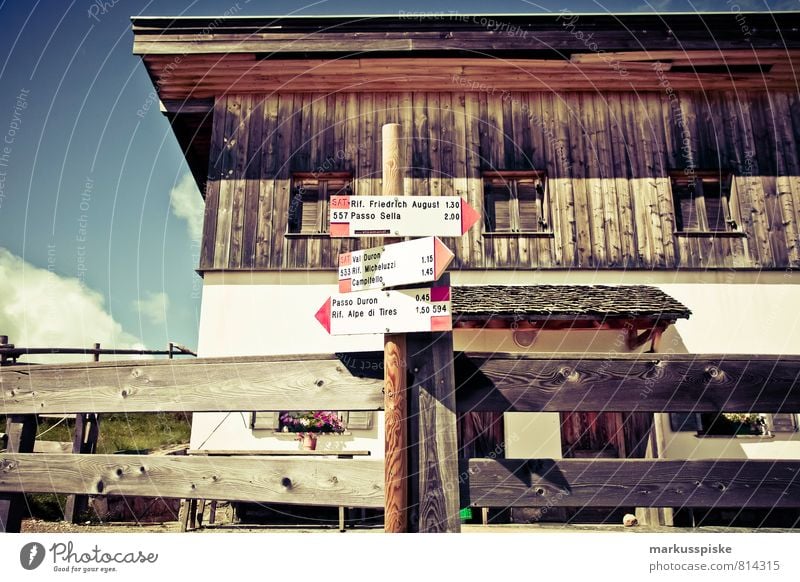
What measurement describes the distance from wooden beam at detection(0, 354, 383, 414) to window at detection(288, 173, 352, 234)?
22.6ft

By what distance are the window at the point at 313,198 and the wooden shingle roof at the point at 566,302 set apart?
10.2 ft

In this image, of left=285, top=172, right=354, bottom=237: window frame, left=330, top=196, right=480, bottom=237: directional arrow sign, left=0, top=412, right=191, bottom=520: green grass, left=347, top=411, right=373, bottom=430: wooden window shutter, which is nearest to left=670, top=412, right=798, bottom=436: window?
left=347, top=411, right=373, bottom=430: wooden window shutter

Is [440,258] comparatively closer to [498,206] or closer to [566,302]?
[566,302]

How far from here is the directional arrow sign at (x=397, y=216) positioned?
3.45 metres

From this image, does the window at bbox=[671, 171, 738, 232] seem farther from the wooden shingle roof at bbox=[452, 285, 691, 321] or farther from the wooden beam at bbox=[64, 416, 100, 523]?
the wooden beam at bbox=[64, 416, 100, 523]

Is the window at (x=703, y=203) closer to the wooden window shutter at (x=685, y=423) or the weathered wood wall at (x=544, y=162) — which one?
the weathered wood wall at (x=544, y=162)

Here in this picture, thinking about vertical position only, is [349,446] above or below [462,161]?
A: below

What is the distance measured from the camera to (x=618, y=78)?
10.7m

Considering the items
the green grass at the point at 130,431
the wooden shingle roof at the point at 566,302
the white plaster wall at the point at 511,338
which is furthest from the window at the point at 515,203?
the green grass at the point at 130,431
